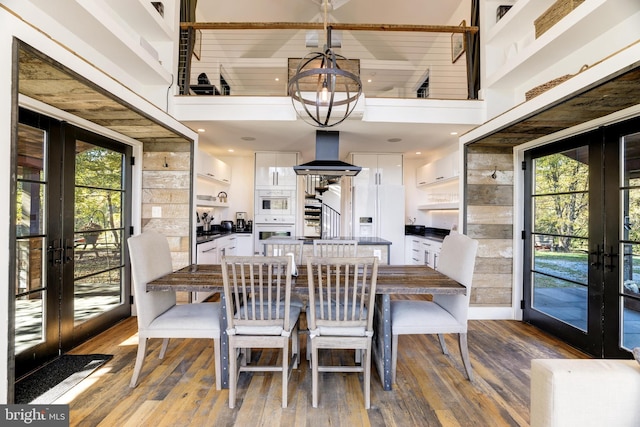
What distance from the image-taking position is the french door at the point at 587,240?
2439 millimetres

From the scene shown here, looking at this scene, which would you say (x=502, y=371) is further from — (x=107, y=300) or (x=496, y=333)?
(x=107, y=300)

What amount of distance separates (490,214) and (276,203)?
3.75 metres

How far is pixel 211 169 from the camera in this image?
5.13 metres

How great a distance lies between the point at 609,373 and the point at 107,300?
4.09 meters

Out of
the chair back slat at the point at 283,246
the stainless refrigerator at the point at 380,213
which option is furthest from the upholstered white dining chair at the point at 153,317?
the stainless refrigerator at the point at 380,213

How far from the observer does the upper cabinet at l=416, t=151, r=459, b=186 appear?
4.71 metres

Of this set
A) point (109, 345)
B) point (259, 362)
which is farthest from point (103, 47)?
point (259, 362)

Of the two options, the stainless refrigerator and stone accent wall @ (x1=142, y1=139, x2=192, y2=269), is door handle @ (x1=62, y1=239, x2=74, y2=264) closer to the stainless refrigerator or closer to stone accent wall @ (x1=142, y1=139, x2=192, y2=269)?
stone accent wall @ (x1=142, y1=139, x2=192, y2=269)

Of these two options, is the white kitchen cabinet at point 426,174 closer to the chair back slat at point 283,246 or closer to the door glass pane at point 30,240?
the chair back slat at point 283,246

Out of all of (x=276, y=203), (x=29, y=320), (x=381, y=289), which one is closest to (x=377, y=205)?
(x=276, y=203)

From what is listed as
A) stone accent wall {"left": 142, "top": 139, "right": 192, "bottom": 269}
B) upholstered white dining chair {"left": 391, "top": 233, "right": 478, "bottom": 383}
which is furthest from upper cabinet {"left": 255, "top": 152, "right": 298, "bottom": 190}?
upholstered white dining chair {"left": 391, "top": 233, "right": 478, "bottom": 383}

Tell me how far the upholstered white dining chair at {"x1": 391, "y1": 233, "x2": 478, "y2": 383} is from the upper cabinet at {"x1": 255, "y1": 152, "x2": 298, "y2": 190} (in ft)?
12.9

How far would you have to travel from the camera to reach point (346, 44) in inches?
292

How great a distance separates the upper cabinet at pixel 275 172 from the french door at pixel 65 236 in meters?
2.62
